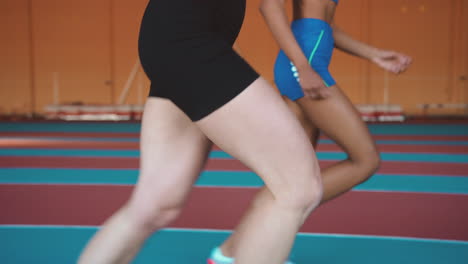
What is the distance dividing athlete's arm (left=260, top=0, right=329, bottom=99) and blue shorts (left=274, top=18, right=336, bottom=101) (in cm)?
28

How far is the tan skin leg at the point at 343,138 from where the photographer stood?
218 cm

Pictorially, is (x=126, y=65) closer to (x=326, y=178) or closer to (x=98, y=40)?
(x=98, y=40)

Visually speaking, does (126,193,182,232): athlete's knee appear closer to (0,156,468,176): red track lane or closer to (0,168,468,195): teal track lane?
(0,168,468,195): teal track lane

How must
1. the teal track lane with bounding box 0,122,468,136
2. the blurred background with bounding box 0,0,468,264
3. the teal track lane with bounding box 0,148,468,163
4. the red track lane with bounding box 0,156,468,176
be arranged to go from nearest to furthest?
1. the blurred background with bounding box 0,0,468,264
2. the red track lane with bounding box 0,156,468,176
3. the teal track lane with bounding box 0,148,468,163
4. the teal track lane with bounding box 0,122,468,136

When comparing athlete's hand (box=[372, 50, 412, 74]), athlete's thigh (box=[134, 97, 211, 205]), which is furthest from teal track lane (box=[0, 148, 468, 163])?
athlete's thigh (box=[134, 97, 211, 205])

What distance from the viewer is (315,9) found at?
2363 mm

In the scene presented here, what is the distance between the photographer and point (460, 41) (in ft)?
53.2

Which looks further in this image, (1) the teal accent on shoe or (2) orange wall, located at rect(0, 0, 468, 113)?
(2) orange wall, located at rect(0, 0, 468, 113)

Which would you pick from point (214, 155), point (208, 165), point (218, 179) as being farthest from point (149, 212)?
point (214, 155)

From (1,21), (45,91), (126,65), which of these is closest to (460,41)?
(126,65)

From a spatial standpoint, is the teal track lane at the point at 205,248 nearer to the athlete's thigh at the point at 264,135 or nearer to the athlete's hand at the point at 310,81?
the athlete's hand at the point at 310,81

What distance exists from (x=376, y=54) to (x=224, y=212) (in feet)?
5.18

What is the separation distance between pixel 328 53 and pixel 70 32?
1652cm

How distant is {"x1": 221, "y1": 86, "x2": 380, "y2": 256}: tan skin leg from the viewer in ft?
7.14
